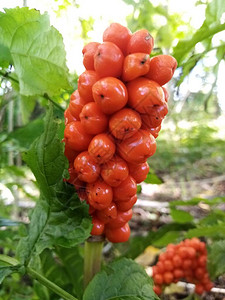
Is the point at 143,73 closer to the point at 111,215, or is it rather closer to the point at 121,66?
the point at 121,66

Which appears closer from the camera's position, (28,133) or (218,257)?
(218,257)

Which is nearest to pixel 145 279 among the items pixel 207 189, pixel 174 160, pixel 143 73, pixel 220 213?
pixel 143 73

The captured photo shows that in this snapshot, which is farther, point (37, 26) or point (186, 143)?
point (186, 143)

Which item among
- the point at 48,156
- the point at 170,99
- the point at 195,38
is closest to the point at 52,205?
the point at 48,156

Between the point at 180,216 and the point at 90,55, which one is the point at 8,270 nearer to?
the point at 90,55

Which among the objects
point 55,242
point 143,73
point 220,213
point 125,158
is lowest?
point 220,213

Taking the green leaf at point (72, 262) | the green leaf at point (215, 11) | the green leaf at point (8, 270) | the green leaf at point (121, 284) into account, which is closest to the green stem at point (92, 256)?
the green leaf at point (121, 284)
